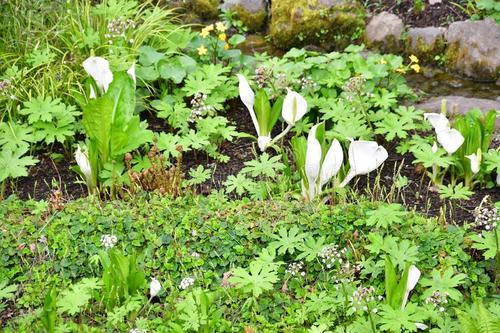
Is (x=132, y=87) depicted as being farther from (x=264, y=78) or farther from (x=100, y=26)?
(x=100, y=26)

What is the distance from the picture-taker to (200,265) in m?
3.39

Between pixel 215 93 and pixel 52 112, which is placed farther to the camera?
pixel 215 93

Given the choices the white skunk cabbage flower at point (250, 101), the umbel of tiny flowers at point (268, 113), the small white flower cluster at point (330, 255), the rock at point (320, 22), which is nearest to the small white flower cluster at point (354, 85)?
the umbel of tiny flowers at point (268, 113)

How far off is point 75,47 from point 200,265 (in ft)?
7.04

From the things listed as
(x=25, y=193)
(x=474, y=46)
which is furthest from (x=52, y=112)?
(x=474, y=46)

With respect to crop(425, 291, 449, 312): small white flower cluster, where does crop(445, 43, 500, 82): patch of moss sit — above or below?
above

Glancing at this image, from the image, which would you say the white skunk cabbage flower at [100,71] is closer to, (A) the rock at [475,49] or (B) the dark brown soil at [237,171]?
(B) the dark brown soil at [237,171]

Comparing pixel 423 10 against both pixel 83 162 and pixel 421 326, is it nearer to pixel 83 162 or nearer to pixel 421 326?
pixel 83 162

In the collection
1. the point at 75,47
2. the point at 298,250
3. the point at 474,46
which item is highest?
the point at 75,47

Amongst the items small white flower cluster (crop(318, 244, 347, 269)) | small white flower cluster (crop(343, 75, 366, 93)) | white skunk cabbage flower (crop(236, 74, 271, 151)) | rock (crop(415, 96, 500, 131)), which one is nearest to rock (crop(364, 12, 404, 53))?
rock (crop(415, 96, 500, 131))

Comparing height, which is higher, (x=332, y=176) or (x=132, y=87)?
(x=132, y=87)

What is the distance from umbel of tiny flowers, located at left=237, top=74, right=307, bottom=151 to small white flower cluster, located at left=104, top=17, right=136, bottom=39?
1069 mm

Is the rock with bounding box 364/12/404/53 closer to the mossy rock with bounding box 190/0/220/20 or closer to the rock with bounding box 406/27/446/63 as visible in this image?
the rock with bounding box 406/27/446/63

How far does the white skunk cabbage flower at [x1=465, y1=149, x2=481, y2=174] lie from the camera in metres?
3.77
